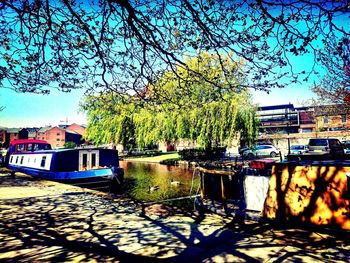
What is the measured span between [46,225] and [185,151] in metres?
29.5

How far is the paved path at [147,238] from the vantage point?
4996mm

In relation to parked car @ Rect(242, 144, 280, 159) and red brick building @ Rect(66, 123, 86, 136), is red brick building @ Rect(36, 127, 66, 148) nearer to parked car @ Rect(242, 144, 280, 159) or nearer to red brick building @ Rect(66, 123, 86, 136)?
red brick building @ Rect(66, 123, 86, 136)

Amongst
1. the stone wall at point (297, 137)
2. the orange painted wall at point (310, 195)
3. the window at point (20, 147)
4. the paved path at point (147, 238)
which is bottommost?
the paved path at point (147, 238)

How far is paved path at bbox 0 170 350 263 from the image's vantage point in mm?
4996

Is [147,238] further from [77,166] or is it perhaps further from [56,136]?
[56,136]

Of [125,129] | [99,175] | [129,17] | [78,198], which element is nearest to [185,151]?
[125,129]

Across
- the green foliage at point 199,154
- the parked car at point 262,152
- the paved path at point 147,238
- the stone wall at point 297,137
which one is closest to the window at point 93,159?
the paved path at point 147,238

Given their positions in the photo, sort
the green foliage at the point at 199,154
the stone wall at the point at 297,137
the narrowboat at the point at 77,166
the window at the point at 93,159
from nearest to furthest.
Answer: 1. the narrowboat at the point at 77,166
2. the window at the point at 93,159
3. the green foliage at the point at 199,154
4. the stone wall at the point at 297,137

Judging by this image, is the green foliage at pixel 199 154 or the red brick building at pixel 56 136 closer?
the green foliage at pixel 199 154

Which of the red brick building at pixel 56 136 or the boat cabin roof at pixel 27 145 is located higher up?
the red brick building at pixel 56 136

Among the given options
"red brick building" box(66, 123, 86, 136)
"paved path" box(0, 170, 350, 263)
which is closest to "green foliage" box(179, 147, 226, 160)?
"paved path" box(0, 170, 350, 263)

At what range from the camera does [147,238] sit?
6.04 metres

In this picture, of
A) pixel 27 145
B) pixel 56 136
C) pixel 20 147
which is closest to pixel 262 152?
pixel 27 145

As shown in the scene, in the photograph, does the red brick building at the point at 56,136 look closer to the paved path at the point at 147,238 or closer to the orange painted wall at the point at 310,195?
the paved path at the point at 147,238
